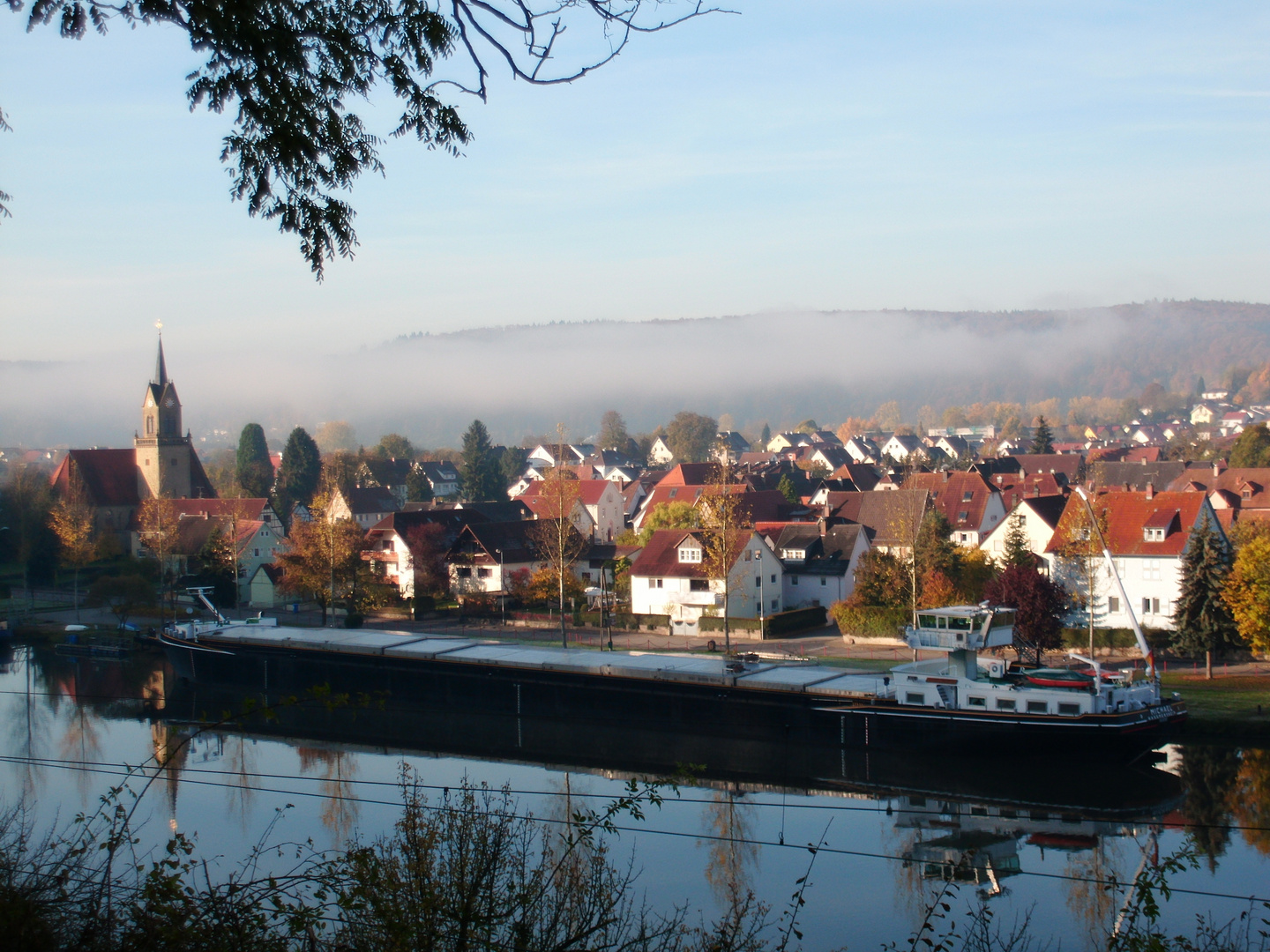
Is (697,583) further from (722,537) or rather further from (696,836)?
(696,836)

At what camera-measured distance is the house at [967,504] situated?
52.9 meters

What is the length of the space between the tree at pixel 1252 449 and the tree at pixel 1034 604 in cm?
4853

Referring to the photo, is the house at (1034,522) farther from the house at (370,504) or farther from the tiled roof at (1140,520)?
the house at (370,504)

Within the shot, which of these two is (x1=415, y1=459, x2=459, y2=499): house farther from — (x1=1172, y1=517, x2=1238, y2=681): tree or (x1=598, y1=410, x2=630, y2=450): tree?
(x1=1172, y1=517, x2=1238, y2=681): tree

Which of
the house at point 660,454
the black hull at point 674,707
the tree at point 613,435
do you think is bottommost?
the black hull at point 674,707

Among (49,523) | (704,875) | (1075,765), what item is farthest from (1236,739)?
(49,523)

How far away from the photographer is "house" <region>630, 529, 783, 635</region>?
146ft

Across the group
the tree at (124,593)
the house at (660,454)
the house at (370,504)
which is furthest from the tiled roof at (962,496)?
the house at (660,454)

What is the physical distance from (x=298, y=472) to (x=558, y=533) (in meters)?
47.7

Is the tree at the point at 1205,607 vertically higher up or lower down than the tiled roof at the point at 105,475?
lower down

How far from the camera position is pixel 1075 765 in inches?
1011

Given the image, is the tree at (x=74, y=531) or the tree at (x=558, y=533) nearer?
the tree at (x=558, y=533)

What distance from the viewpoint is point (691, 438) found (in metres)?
148

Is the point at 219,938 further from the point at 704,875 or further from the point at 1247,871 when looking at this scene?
the point at 1247,871
